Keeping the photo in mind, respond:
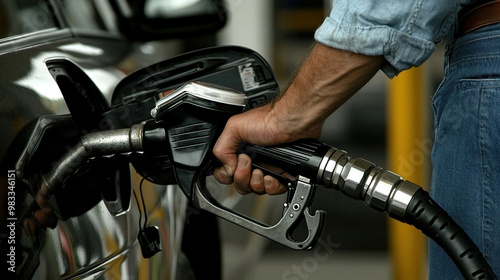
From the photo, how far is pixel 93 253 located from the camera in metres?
1.64

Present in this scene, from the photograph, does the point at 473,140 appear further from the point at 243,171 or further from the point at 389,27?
the point at 243,171

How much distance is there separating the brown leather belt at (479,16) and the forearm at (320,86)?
0.79ft

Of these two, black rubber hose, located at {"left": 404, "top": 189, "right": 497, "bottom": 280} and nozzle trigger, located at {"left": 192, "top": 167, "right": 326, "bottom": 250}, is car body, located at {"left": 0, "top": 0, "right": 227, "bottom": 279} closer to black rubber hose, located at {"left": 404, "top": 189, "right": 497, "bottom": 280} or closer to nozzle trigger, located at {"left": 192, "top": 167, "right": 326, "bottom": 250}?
nozzle trigger, located at {"left": 192, "top": 167, "right": 326, "bottom": 250}

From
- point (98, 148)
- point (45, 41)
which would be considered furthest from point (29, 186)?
point (45, 41)

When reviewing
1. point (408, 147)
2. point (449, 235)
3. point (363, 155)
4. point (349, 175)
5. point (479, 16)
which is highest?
point (479, 16)

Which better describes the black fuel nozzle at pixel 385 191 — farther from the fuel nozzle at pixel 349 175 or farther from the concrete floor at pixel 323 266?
the concrete floor at pixel 323 266

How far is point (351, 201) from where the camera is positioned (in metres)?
6.42

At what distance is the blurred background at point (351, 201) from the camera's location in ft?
9.86

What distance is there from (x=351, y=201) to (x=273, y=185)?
4783 millimetres

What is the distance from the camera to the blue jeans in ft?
5.33

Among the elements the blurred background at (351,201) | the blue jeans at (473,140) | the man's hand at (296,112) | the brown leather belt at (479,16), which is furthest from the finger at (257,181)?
the brown leather belt at (479,16)

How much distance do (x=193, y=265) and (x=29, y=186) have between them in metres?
0.71

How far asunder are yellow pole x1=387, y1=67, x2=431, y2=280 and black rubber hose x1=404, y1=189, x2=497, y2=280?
1.99 metres

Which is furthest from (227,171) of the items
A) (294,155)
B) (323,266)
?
(323,266)
